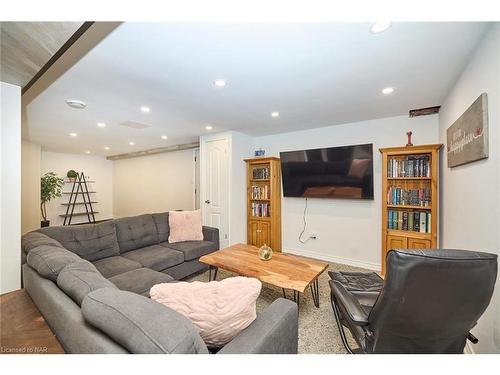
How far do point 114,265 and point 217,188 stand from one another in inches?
82.2

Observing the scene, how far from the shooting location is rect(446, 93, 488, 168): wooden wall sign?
4.39 feet

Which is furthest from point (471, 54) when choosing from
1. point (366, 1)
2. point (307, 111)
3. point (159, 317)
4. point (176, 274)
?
point (176, 274)

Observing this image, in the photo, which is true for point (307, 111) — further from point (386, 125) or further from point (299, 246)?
point (299, 246)

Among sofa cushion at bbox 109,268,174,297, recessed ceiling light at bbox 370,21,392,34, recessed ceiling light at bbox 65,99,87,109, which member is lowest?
sofa cushion at bbox 109,268,174,297

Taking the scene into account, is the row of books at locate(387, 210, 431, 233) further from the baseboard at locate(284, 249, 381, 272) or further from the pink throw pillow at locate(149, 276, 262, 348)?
the pink throw pillow at locate(149, 276, 262, 348)

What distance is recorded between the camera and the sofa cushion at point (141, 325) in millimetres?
667

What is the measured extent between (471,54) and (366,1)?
1.22 metres

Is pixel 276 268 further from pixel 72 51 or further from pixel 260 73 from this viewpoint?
pixel 72 51

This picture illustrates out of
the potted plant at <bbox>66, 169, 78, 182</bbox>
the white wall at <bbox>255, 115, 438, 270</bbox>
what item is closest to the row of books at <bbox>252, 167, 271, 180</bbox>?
the white wall at <bbox>255, 115, 438, 270</bbox>

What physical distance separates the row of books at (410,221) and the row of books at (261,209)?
1.91 metres

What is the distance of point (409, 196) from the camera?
274 centimetres

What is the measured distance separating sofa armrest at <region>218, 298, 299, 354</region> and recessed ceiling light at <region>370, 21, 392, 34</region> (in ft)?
5.73

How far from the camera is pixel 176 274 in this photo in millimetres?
2568

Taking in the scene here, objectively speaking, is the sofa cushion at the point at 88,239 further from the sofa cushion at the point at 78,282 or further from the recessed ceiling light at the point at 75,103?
the recessed ceiling light at the point at 75,103
